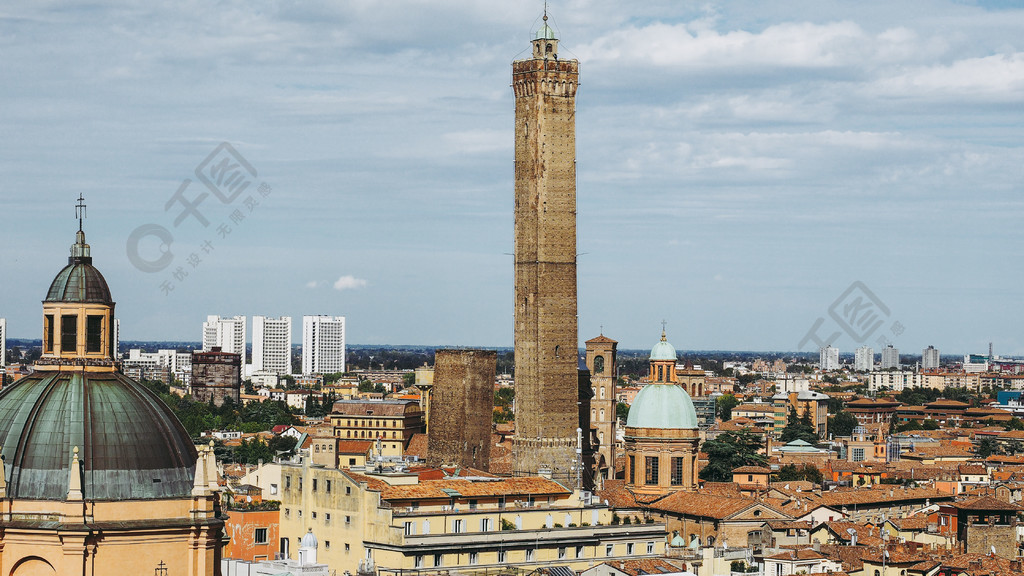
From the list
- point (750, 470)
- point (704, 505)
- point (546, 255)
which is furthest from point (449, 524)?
point (750, 470)

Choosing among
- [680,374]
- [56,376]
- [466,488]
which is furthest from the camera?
[680,374]

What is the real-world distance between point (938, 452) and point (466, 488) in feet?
209

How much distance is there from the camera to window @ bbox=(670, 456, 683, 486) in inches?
2516

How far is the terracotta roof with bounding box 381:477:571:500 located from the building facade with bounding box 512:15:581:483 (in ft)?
44.8

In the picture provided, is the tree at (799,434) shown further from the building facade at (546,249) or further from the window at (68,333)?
the window at (68,333)

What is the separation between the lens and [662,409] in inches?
2539

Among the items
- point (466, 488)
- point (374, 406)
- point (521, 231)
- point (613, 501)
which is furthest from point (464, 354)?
point (374, 406)

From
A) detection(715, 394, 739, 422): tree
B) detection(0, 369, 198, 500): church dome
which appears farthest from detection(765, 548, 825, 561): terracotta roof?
detection(715, 394, 739, 422): tree

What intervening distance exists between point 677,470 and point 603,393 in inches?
809

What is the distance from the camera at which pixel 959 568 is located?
43.5 meters

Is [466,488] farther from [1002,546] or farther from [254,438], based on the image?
[254,438]

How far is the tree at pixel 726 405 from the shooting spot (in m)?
148

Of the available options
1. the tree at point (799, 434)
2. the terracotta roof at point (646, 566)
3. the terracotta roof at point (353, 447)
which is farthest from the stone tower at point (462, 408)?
the tree at point (799, 434)

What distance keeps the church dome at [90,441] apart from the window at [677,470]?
143 feet
